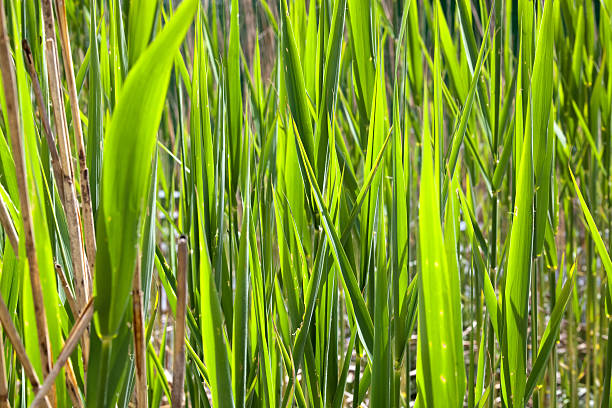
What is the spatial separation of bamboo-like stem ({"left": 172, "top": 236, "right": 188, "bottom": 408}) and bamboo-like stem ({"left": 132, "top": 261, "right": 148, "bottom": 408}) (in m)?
0.02

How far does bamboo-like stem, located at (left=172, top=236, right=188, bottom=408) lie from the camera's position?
264 millimetres

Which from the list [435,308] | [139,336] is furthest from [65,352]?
[435,308]

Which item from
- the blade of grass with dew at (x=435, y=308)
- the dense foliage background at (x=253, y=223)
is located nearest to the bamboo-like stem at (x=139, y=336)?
the dense foliage background at (x=253, y=223)

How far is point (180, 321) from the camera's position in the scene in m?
0.29

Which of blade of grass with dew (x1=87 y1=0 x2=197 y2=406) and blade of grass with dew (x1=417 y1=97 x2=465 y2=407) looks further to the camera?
blade of grass with dew (x1=417 y1=97 x2=465 y2=407)

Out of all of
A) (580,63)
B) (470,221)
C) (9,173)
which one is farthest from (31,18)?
(580,63)

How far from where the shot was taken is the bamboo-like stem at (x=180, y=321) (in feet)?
0.87

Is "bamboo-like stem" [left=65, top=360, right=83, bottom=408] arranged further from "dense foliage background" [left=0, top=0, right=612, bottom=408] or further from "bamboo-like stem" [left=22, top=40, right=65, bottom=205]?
"bamboo-like stem" [left=22, top=40, right=65, bottom=205]

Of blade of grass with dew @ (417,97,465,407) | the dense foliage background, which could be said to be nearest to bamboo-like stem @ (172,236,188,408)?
the dense foliage background

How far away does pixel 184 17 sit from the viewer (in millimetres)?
224

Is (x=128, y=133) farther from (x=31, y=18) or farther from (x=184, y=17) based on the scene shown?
(x=31, y=18)

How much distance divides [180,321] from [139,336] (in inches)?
1.1

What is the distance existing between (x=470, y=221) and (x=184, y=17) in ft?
1.27

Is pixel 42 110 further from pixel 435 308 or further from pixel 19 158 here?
pixel 435 308
